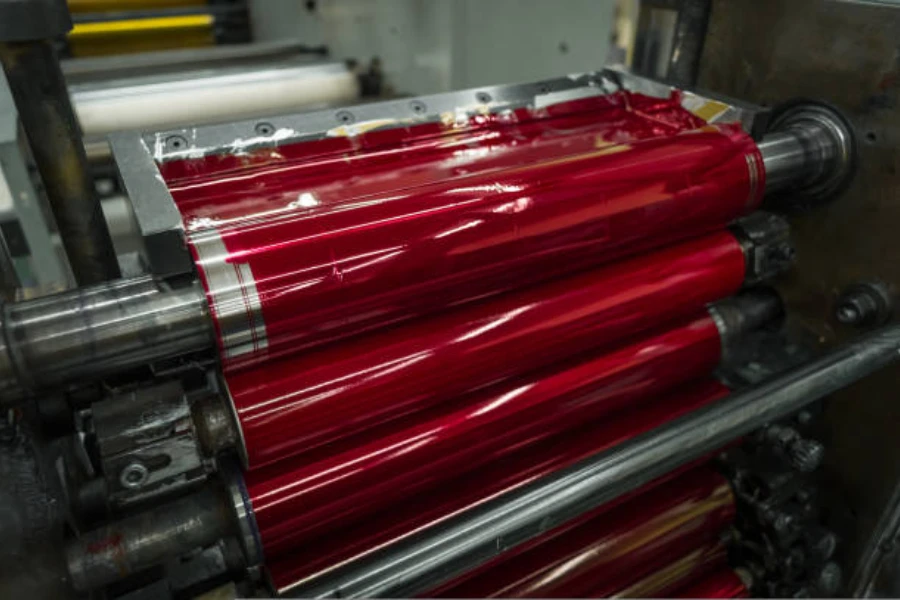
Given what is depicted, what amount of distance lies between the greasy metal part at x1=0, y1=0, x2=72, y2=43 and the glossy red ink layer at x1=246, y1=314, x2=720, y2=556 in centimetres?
51

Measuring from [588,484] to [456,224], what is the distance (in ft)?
1.10

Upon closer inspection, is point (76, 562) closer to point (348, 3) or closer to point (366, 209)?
point (366, 209)

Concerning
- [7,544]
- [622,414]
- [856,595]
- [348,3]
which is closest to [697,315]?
[622,414]

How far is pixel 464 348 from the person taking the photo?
0.82 meters

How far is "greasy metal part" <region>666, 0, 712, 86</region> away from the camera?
1.12 meters

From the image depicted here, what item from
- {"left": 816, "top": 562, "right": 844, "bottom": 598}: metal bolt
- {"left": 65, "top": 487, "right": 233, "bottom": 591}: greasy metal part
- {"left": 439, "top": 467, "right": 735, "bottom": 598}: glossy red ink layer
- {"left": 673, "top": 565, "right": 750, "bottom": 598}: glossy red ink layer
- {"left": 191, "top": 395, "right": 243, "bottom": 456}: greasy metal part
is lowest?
{"left": 673, "top": 565, "right": 750, "bottom": 598}: glossy red ink layer

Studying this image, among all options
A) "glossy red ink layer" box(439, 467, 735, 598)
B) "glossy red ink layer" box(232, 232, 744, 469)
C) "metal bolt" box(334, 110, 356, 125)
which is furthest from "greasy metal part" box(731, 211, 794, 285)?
"metal bolt" box(334, 110, 356, 125)

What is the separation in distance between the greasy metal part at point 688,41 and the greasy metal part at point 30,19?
0.94 m

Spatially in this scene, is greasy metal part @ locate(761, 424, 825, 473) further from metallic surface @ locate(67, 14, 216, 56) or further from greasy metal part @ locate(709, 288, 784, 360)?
metallic surface @ locate(67, 14, 216, 56)

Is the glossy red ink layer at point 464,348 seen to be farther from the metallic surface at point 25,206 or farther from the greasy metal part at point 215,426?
the metallic surface at point 25,206

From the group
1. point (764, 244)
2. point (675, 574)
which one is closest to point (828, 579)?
point (675, 574)

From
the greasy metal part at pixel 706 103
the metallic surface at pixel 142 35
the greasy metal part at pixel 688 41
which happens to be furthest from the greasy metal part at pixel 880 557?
the metallic surface at pixel 142 35

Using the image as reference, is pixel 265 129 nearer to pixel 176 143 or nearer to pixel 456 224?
pixel 176 143

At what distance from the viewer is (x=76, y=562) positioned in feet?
2.34
